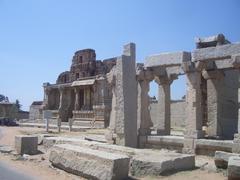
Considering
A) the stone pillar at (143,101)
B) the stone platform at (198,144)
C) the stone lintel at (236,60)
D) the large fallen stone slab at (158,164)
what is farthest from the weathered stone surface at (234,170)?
the stone pillar at (143,101)

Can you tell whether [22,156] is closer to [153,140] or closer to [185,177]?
[153,140]

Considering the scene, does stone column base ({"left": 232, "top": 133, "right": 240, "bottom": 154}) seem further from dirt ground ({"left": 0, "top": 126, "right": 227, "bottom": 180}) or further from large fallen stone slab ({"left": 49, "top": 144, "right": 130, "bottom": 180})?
large fallen stone slab ({"left": 49, "top": 144, "right": 130, "bottom": 180})

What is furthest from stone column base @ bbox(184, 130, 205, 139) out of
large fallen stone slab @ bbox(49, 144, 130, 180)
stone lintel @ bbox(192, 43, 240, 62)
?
A: large fallen stone slab @ bbox(49, 144, 130, 180)

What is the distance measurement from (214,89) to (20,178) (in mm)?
9918

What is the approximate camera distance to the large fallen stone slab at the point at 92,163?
7.91 m

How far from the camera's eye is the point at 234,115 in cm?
1628

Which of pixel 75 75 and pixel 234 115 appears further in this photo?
pixel 75 75

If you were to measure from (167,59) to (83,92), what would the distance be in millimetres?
30366

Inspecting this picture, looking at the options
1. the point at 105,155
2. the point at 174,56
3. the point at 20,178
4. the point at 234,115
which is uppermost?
the point at 174,56

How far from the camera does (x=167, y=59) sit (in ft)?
46.2

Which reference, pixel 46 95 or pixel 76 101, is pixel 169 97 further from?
pixel 46 95

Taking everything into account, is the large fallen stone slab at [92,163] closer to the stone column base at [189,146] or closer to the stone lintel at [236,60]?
the stone column base at [189,146]

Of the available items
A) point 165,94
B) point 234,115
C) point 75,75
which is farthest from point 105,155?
point 75,75

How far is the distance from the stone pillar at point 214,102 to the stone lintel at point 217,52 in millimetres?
2292
